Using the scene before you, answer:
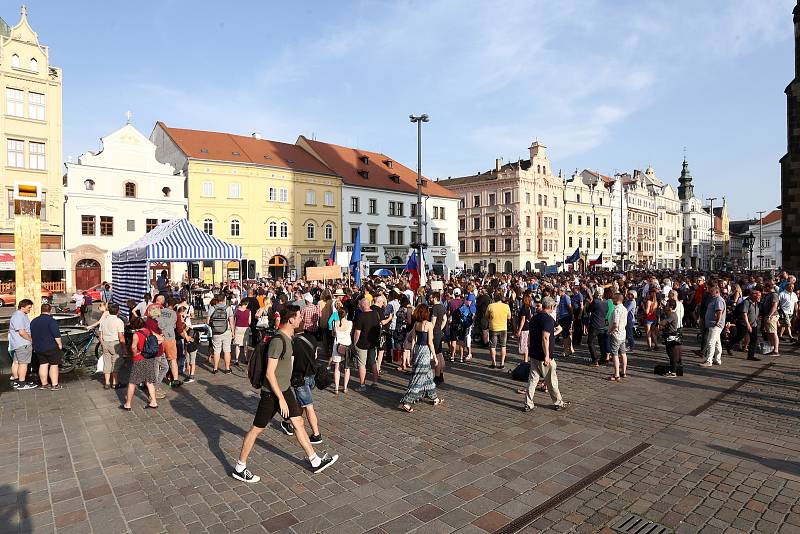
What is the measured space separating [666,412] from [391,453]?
15.2ft

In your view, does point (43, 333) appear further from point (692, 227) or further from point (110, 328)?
point (692, 227)

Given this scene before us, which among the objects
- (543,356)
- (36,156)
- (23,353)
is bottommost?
(23,353)

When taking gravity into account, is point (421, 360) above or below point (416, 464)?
above

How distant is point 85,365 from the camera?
38.8 feet

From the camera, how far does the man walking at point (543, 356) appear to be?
25.3 feet

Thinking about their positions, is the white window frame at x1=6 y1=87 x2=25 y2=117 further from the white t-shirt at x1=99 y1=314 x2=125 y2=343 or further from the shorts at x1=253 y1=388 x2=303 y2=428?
the shorts at x1=253 y1=388 x2=303 y2=428

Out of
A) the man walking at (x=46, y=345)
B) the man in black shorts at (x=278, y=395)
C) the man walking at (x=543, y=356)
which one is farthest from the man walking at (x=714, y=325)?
the man walking at (x=46, y=345)

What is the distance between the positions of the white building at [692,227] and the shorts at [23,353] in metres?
113

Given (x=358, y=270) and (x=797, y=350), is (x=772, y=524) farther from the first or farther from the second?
(x=358, y=270)

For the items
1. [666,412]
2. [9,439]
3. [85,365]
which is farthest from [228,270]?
[666,412]

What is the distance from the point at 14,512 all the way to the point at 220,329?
6.01 m

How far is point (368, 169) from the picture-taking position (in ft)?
171

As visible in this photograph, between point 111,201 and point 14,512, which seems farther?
point 111,201

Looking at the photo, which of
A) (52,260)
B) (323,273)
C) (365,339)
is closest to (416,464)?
(365,339)
